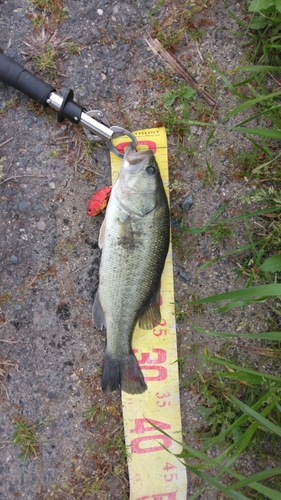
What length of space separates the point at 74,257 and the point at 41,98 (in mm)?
1179

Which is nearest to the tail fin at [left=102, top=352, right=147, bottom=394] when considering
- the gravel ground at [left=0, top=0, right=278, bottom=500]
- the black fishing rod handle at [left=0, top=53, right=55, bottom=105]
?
the gravel ground at [left=0, top=0, right=278, bottom=500]

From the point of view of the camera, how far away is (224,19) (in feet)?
10.5

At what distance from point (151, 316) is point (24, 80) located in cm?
193

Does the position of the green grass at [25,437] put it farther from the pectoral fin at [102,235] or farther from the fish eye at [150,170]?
the fish eye at [150,170]

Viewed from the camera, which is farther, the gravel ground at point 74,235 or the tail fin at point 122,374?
the gravel ground at point 74,235

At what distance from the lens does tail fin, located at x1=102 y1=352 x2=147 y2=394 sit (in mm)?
2975

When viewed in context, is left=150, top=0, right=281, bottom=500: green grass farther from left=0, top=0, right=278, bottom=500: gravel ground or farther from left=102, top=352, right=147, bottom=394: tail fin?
left=102, top=352, right=147, bottom=394: tail fin

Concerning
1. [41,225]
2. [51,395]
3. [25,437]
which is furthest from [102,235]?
[25,437]

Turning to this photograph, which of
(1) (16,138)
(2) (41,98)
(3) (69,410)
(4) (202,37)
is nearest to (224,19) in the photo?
(4) (202,37)

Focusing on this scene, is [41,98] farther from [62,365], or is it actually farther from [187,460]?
[187,460]

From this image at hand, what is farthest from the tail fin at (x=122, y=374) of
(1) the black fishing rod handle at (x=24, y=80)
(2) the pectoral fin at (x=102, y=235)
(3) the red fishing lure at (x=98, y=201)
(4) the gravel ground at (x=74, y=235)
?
(1) the black fishing rod handle at (x=24, y=80)

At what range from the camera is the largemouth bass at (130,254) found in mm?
2725

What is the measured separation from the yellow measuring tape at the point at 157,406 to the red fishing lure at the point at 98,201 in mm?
155

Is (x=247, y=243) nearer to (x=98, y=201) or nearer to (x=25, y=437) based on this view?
(x=98, y=201)
